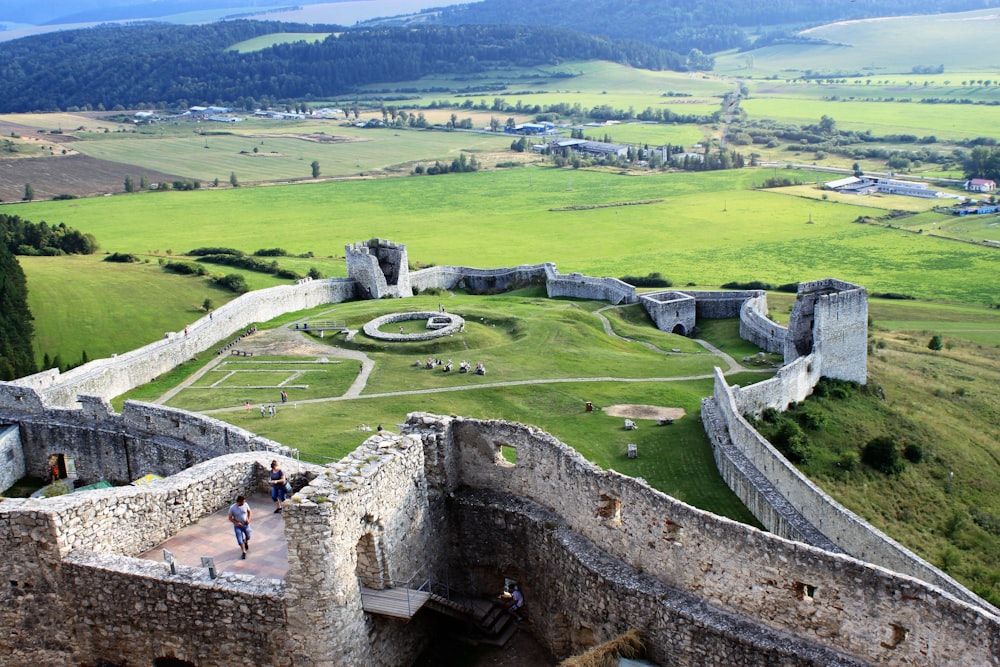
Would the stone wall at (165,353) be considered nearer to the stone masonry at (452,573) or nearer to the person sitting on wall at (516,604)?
the stone masonry at (452,573)

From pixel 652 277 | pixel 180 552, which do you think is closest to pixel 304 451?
pixel 180 552

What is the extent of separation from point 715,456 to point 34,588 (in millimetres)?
25526

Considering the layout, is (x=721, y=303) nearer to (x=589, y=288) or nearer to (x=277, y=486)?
Answer: (x=589, y=288)

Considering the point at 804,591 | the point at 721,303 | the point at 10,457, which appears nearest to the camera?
the point at 804,591

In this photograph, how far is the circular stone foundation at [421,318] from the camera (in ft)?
182

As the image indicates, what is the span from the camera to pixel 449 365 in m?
49.8

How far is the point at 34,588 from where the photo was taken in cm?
2111

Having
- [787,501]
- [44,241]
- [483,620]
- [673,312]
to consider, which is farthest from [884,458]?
[44,241]

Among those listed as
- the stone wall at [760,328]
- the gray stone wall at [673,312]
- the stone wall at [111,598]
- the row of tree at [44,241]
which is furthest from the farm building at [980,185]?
the stone wall at [111,598]

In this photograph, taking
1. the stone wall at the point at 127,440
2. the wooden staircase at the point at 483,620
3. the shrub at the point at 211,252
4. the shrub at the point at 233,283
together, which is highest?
the stone wall at the point at 127,440

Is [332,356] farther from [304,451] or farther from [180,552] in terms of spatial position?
[180,552]

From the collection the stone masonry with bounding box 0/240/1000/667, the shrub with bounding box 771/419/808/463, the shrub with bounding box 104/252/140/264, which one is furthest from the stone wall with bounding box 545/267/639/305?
the stone masonry with bounding box 0/240/1000/667

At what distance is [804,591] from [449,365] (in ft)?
108

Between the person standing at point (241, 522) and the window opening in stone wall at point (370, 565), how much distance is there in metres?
2.55
